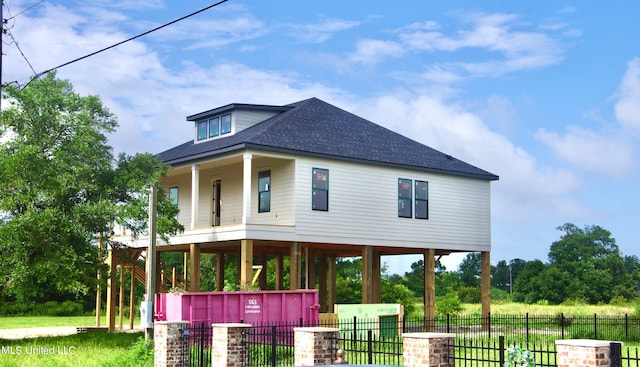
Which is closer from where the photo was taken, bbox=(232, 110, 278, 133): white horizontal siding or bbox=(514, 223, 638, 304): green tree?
bbox=(232, 110, 278, 133): white horizontal siding

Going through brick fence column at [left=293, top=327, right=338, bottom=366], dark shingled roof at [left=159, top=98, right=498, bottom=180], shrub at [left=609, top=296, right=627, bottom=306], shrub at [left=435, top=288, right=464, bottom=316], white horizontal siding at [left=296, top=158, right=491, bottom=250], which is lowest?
shrub at [left=609, top=296, right=627, bottom=306]

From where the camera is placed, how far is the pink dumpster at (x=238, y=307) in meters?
28.7

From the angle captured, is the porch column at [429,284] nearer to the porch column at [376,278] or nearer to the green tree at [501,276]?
the porch column at [376,278]

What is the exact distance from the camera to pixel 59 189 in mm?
31297

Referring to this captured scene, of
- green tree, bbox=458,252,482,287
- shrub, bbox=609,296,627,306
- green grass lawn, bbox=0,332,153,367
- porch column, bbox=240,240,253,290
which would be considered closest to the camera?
green grass lawn, bbox=0,332,153,367

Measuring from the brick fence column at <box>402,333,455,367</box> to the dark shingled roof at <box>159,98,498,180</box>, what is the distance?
57.9 ft

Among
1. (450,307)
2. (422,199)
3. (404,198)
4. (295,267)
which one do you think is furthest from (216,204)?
(450,307)

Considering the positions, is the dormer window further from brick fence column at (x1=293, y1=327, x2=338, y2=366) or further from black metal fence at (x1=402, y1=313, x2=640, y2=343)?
brick fence column at (x1=293, y1=327, x2=338, y2=366)

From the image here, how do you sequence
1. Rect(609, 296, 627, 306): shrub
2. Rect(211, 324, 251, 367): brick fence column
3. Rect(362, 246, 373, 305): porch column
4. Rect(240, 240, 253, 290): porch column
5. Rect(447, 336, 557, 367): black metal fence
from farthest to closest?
Rect(609, 296, 627, 306): shrub → Rect(362, 246, 373, 305): porch column → Rect(240, 240, 253, 290): porch column → Rect(211, 324, 251, 367): brick fence column → Rect(447, 336, 557, 367): black metal fence

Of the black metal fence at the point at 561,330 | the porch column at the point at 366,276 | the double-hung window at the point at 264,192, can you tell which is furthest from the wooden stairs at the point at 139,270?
the black metal fence at the point at 561,330

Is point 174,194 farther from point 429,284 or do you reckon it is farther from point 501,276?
point 501,276

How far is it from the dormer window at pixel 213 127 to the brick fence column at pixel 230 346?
61.9 feet

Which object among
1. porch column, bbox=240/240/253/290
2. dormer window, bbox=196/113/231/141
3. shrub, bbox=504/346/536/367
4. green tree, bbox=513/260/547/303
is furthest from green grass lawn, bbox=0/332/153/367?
green tree, bbox=513/260/547/303

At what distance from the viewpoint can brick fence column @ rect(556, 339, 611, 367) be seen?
13.8 metres
